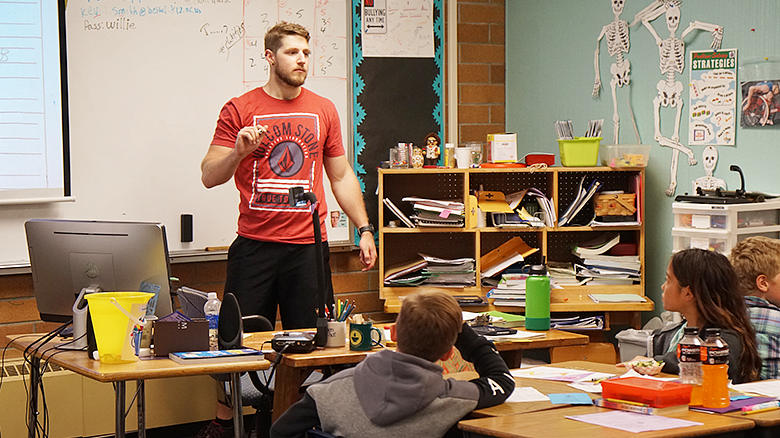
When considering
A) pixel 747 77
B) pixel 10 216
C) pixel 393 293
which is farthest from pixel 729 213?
pixel 10 216

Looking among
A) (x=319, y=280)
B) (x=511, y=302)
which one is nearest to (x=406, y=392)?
(x=319, y=280)

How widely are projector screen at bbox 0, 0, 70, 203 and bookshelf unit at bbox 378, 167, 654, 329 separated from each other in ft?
4.93

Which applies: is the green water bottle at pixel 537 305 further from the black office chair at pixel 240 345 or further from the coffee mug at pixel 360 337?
the black office chair at pixel 240 345

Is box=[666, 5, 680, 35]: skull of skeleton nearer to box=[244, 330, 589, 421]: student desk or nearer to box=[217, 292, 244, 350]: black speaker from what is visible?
box=[244, 330, 589, 421]: student desk

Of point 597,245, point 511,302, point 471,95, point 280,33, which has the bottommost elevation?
point 511,302

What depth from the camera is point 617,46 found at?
4176 millimetres

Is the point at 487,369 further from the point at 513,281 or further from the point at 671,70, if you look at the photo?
the point at 671,70

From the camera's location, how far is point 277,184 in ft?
11.2

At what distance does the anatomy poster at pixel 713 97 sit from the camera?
355 centimetres

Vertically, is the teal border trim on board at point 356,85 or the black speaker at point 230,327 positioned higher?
the teal border trim on board at point 356,85

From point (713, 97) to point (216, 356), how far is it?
8.24 ft

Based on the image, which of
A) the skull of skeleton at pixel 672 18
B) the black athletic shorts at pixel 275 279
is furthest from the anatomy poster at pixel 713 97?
the black athletic shorts at pixel 275 279

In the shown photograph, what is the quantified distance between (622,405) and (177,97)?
276 cm

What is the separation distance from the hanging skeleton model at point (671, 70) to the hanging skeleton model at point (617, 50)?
179 mm
